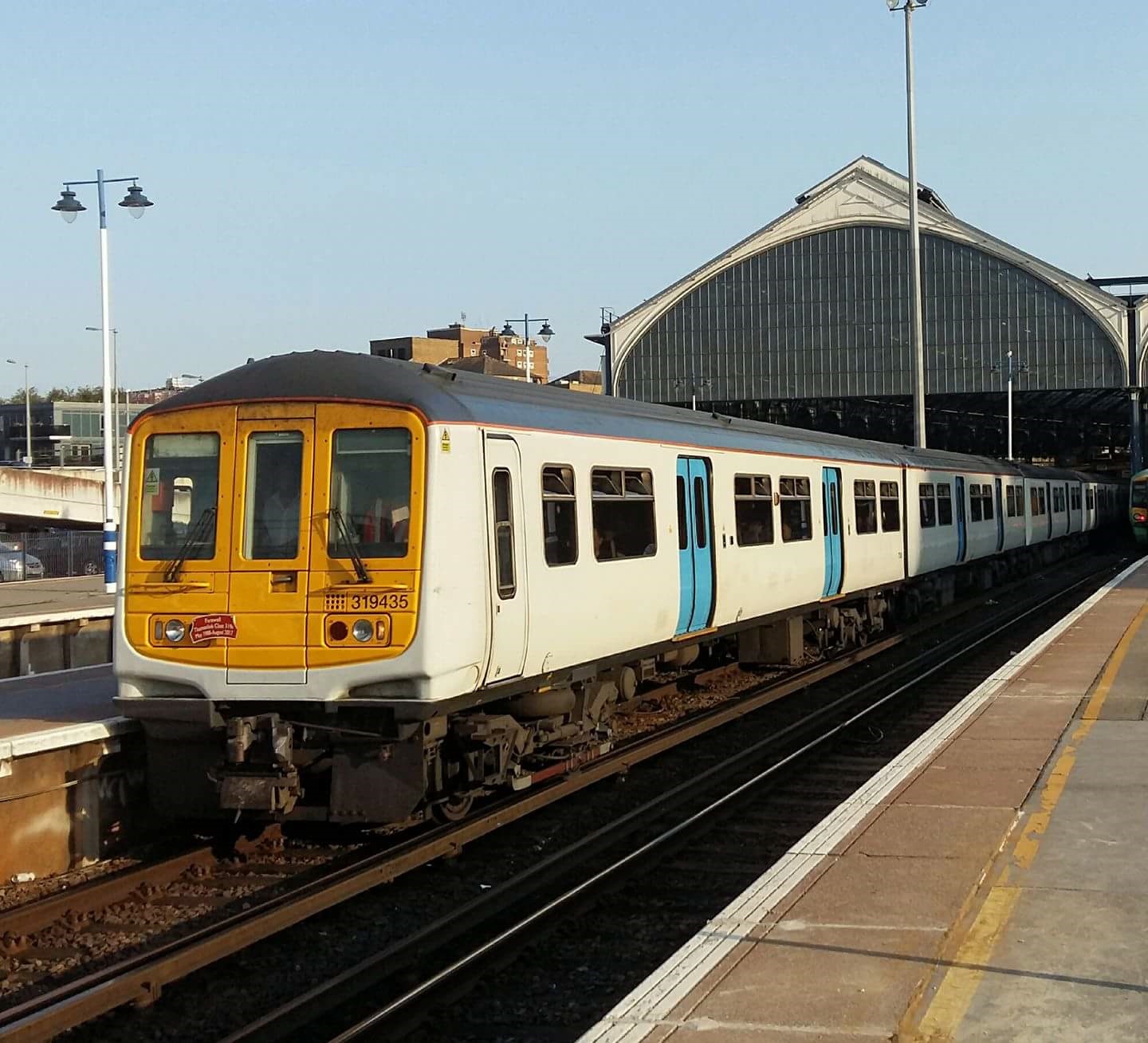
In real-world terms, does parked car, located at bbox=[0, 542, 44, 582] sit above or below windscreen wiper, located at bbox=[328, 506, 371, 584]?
below

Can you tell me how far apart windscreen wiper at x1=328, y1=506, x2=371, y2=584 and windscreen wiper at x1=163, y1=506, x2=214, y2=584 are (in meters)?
0.84

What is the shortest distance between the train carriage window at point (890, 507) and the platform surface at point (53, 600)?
10.5m

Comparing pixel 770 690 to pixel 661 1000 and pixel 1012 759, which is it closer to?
pixel 1012 759

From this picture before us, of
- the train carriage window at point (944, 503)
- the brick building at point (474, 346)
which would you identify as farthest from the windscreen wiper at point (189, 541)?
the brick building at point (474, 346)

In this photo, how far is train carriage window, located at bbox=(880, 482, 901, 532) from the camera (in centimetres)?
2025

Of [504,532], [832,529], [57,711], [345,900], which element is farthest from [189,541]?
[832,529]

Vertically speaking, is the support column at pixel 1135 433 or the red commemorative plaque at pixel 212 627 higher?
the support column at pixel 1135 433

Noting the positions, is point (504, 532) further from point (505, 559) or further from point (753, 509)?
point (753, 509)

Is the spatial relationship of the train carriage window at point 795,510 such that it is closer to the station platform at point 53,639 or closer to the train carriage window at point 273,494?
the train carriage window at point 273,494

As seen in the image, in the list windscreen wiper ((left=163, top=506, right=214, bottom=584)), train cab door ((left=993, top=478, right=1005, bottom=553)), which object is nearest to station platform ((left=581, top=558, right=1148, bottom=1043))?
windscreen wiper ((left=163, top=506, right=214, bottom=584))

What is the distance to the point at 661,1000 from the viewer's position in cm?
560

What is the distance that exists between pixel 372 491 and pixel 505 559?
3.58 ft

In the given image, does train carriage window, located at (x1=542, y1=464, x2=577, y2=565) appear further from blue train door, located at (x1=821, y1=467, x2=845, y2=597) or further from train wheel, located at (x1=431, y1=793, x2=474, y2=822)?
blue train door, located at (x1=821, y1=467, x2=845, y2=597)

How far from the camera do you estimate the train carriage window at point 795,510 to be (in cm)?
1573
